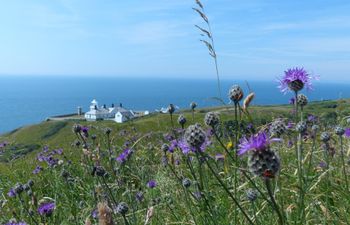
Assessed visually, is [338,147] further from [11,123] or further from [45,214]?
[11,123]

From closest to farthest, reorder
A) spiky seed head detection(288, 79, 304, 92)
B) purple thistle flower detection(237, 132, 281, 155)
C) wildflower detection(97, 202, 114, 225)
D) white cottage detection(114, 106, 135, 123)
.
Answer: wildflower detection(97, 202, 114, 225)
purple thistle flower detection(237, 132, 281, 155)
spiky seed head detection(288, 79, 304, 92)
white cottage detection(114, 106, 135, 123)

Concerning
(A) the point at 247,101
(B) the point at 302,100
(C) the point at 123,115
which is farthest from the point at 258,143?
(C) the point at 123,115

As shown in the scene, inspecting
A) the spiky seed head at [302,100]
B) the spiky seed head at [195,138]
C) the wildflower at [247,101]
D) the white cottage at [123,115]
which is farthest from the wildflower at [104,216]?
the white cottage at [123,115]

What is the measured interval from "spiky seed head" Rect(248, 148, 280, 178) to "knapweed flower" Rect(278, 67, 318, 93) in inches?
50.3

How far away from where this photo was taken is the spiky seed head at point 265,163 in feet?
5.24

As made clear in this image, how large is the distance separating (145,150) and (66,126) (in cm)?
9372

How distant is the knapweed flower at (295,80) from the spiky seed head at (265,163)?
128cm

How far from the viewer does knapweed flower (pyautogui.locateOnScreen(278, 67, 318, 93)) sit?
9.41ft

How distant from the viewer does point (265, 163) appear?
1626 mm

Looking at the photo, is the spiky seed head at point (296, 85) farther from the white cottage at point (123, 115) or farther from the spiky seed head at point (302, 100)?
the white cottage at point (123, 115)

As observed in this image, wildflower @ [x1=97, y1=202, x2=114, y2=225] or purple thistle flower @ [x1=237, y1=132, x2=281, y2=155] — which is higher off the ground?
purple thistle flower @ [x1=237, y1=132, x2=281, y2=155]

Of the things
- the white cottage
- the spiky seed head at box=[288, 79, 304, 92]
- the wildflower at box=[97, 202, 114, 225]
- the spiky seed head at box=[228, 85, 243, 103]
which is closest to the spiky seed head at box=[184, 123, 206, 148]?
the spiky seed head at box=[228, 85, 243, 103]

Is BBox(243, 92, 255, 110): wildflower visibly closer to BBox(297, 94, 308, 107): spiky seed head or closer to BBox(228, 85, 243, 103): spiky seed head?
BBox(228, 85, 243, 103): spiky seed head

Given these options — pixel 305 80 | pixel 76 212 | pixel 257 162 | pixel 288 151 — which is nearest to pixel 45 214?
pixel 76 212
